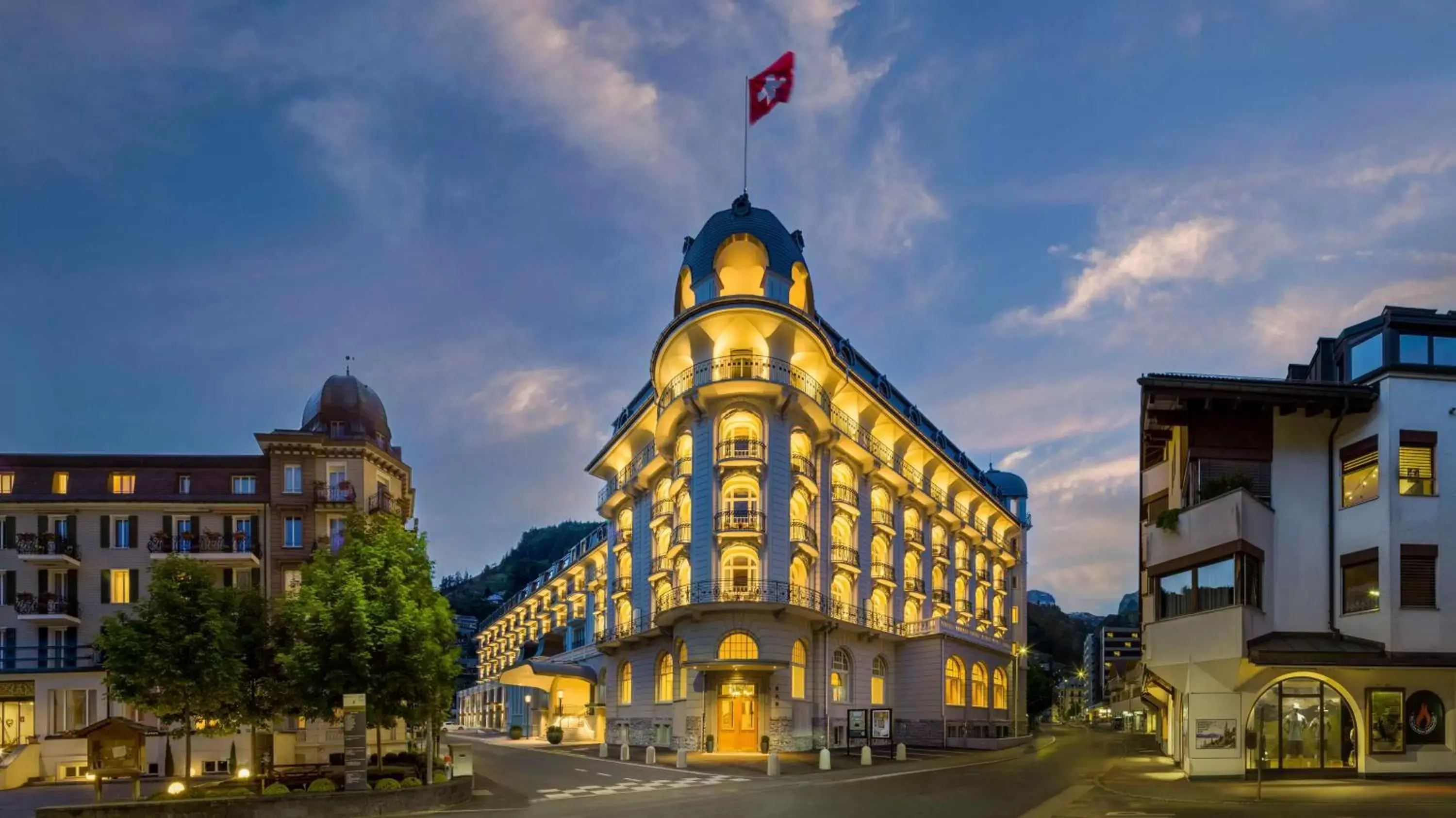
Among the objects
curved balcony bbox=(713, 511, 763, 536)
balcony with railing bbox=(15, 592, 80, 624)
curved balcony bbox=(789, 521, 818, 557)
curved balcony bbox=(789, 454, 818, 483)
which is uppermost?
curved balcony bbox=(789, 454, 818, 483)

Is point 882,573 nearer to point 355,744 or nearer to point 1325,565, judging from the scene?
point 1325,565

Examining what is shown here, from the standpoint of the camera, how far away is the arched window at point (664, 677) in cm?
5603

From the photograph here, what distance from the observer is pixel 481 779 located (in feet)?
120

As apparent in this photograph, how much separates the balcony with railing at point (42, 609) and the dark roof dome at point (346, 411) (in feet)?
42.4

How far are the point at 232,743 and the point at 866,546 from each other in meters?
35.9

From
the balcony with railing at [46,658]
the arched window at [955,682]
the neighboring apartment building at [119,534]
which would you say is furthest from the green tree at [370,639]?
the arched window at [955,682]

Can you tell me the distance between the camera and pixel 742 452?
51.0 metres

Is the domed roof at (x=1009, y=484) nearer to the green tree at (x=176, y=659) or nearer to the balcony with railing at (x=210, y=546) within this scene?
the balcony with railing at (x=210, y=546)

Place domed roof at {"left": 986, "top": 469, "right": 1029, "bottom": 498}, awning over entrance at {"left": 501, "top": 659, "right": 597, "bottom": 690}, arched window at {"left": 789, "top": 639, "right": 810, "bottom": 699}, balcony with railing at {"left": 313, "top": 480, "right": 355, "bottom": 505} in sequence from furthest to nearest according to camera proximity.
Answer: domed roof at {"left": 986, "top": 469, "right": 1029, "bottom": 498}
awning over entrance at {"left": 501, "top": 659, "right": 597, "bottom": 690}
arched window at {"left": 789, "top": 639, "right": 810, "bottom": 699}
balcony with railing at {"left": 313, "top": 480, "right": 355, "bottom": 505}

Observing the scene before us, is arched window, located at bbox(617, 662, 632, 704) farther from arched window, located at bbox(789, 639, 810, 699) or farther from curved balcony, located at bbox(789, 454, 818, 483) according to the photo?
curved balcony, located at bbox(789, 454, 818, 483)

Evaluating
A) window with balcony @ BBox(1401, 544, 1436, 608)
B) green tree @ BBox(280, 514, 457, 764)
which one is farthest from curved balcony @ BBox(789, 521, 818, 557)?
window with balcony @ BBox(1401, 544, 1436, 608)

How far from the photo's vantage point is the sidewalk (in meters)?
24.8

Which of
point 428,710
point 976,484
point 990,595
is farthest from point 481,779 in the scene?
point 990,595

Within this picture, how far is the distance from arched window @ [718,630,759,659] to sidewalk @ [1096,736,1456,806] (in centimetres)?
1892
